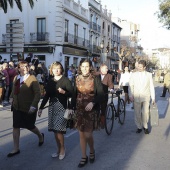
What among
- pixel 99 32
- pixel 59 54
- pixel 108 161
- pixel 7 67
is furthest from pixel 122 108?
pixel 99 32

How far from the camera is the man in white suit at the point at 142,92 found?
280 inches

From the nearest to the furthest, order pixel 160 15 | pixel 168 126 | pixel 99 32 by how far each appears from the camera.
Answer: pixel 168 126 < pixel 160 15 < pixel 99 32

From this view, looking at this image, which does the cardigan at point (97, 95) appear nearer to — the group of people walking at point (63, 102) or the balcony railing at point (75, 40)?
the group of people walking at point (63, 102)

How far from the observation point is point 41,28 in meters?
29.7


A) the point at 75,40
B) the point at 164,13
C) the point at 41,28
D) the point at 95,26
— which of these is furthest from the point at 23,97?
the point at 95,26

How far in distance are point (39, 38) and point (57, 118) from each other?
998 inches

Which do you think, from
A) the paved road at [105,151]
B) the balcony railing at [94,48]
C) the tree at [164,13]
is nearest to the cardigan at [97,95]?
the paved road at [105,151]

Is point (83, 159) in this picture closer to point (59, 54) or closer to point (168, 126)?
point (168, 126)

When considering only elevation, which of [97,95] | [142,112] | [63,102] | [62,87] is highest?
[62,87]

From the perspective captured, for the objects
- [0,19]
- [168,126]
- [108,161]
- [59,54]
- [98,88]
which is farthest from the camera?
[0,19]

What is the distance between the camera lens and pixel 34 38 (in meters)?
29.6

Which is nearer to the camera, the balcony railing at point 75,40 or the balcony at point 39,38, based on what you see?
the balcony at point 39,38

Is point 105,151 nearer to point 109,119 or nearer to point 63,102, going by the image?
point 63,102

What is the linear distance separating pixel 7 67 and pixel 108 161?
30.7 ft
